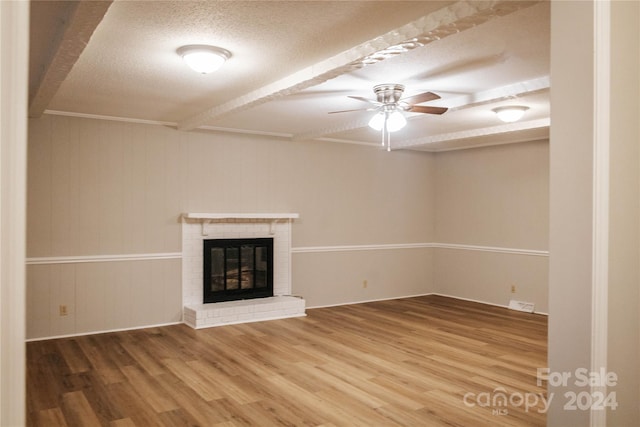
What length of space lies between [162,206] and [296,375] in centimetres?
294

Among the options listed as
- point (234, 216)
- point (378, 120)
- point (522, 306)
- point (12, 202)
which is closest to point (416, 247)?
point (522, 306)

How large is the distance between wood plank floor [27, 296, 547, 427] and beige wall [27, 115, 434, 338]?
1.48 ft

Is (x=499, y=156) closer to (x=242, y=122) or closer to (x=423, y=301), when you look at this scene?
(x=423, y=301)

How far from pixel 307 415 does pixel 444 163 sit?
19.6 feet

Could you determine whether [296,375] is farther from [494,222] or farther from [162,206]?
[494,222]

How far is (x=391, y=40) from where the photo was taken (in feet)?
9.76

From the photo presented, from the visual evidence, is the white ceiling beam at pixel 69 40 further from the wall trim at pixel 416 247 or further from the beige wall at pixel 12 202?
the wall trim at pixel 416 247

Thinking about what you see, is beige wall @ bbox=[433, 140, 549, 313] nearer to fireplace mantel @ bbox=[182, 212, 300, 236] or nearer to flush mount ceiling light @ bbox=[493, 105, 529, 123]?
flush mount ceiling light @ bbox=[493, 105, 529, 123]

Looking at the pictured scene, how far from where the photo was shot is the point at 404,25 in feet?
9.52

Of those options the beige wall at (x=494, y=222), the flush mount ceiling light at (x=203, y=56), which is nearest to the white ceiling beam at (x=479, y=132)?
the beige wall at (x=494, y=222)

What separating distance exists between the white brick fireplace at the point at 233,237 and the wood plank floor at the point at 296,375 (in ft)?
0.75

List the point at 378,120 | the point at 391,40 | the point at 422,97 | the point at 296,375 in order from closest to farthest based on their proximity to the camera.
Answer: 1. the point at 391,40
2. the point at 422,97
3. the point at 296,375
4. the point at 378,120

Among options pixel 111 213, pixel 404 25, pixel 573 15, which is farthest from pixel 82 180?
pixel 573 15

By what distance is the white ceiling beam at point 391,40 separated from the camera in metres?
2.46
